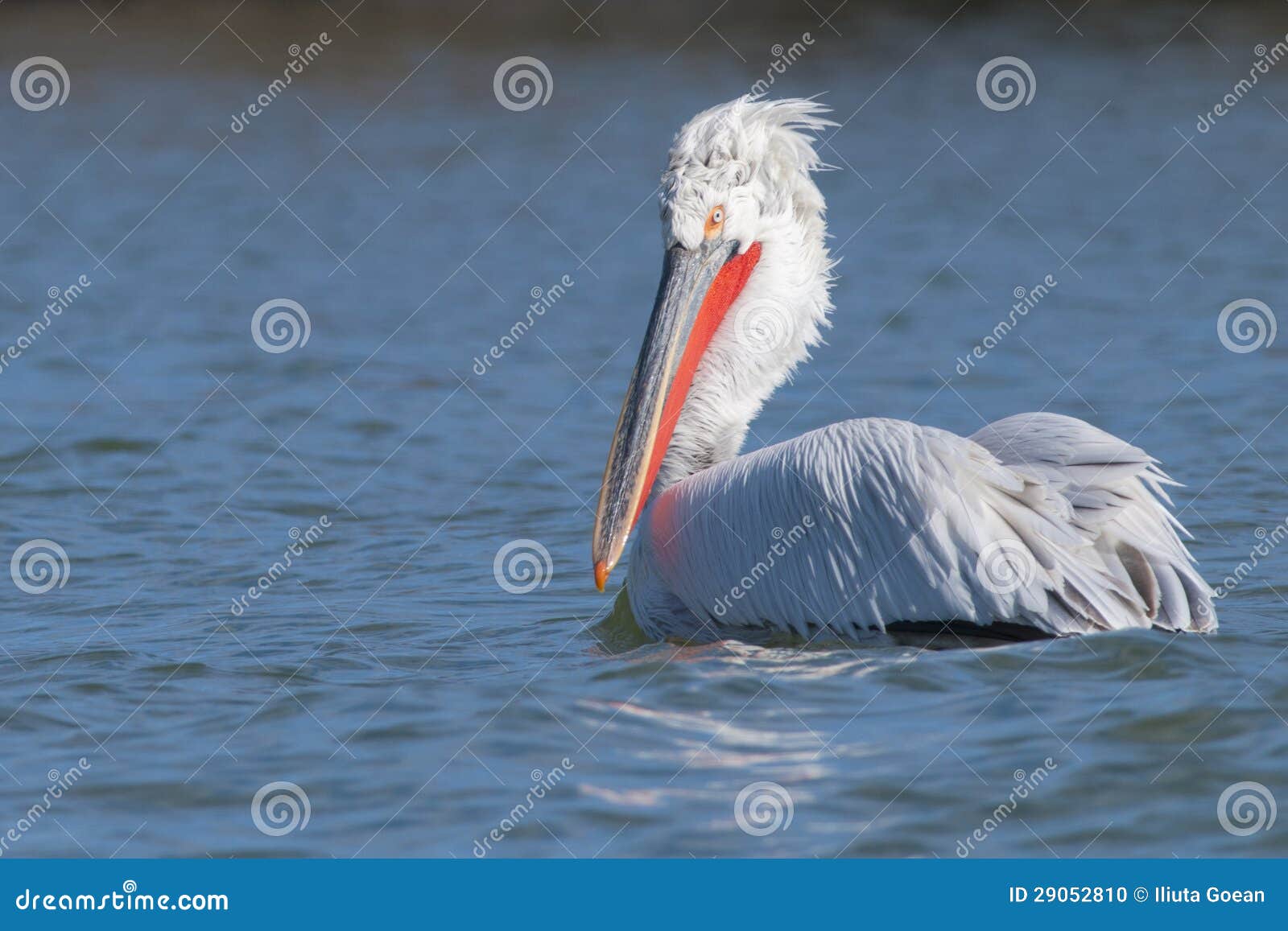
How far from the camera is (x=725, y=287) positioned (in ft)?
20.6

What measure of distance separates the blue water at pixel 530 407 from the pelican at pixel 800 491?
0.16 meters

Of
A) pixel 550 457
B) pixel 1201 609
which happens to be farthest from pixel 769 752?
pixel 550 457

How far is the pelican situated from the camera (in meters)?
5.11

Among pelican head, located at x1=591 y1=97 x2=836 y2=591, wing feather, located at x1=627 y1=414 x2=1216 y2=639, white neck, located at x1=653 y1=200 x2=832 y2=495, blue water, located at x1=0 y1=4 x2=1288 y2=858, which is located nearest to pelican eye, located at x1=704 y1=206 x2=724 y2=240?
pelican head, located at x1=591 y1=97 x2=836 y2=591

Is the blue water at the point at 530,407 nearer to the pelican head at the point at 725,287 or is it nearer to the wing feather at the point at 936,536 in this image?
the wing feather at the point at 936,536

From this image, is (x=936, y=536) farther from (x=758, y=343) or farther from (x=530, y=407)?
(x=530, y=407)

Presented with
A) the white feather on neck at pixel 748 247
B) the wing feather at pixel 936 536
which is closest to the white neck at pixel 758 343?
the white feather on neck at pixel 748 247

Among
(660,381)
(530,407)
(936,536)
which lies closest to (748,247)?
(660,381)

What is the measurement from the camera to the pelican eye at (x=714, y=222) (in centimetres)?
612

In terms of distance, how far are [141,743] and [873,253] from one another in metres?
9.30

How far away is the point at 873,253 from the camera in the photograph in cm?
1350

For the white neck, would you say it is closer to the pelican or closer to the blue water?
the pelican

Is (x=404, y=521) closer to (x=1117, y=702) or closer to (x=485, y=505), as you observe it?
(x=485, y=505)

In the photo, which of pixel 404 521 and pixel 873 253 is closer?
pixel 404 521
